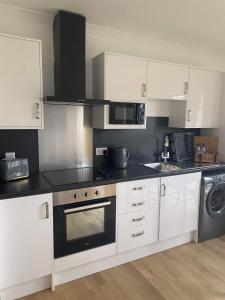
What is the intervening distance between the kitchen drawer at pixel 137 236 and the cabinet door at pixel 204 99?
53.0 inches

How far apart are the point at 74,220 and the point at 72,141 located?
868 millimetres

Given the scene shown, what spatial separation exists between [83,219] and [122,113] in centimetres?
115

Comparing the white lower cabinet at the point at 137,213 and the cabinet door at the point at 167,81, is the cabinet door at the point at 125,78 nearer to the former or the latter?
the cabinet door at the point at 167,81

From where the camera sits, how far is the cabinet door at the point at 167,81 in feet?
8.20

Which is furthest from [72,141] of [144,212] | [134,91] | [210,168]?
[210,168]

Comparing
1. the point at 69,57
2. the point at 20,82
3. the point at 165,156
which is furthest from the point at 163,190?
the point at 20,82

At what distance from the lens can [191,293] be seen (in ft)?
6.35

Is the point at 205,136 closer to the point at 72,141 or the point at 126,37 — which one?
the point at 126,37

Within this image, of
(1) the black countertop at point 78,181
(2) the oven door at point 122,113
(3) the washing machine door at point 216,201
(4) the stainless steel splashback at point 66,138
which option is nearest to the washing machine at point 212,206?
(3) the washing machine door at point 216,201

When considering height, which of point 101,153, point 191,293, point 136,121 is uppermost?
point 136,121

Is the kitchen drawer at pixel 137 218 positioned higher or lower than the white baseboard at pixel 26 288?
higher

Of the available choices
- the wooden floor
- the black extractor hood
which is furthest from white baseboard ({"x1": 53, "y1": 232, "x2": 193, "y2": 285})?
the black extractor hood

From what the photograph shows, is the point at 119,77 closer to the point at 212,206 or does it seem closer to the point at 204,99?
the point at 204,99

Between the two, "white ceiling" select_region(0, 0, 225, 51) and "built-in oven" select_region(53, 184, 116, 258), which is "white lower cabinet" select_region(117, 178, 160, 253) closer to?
"built-in oven" select_region(53, 184, 116, 258)
